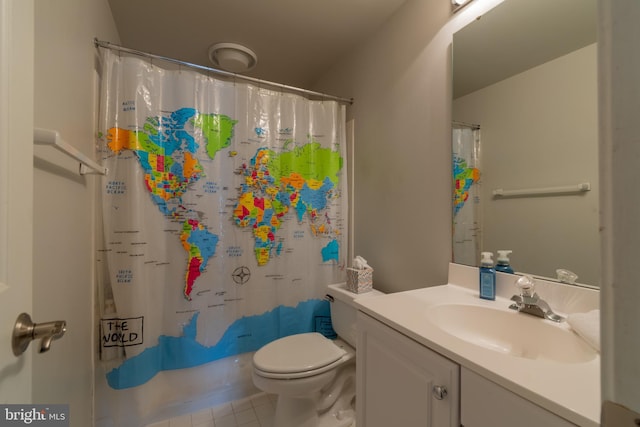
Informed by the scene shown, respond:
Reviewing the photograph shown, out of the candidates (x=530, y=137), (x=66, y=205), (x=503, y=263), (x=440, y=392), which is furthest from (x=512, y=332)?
(x=66, y=205)

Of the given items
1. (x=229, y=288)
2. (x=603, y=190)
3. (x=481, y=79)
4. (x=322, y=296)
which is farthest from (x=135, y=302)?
(x=481, y=79)

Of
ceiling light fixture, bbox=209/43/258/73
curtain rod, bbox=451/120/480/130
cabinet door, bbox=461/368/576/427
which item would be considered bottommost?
cabinet door, bbox=461/368/576/427

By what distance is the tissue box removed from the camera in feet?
4.88

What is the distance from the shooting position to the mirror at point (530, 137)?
32.9 inches

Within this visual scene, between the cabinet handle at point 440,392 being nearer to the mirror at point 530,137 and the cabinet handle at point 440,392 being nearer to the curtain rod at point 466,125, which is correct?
the mirror at point 530,137

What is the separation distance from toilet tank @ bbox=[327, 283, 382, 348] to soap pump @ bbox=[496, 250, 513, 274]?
25.6 inches

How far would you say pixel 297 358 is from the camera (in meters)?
1.26

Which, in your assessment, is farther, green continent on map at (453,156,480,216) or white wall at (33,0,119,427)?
green continent on map at (453,156,480,216)

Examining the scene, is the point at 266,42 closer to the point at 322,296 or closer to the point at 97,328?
the point at 322,296

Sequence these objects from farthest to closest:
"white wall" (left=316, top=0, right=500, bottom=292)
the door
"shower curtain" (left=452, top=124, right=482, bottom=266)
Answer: "white wall" (left=316, top=0, right=500, bottom=292), "shower curtain" (left=452, top=124, right=482, bottom=266), the door

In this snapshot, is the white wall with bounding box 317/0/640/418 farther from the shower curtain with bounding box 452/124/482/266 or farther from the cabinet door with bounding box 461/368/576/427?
the cabinet door with bounding box 461/368/576/427

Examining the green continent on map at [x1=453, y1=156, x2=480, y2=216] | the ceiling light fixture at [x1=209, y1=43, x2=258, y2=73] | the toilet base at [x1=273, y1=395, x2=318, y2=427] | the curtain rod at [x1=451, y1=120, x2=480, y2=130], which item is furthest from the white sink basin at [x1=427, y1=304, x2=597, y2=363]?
the ceiling light fixture at [x1=209, y1=43, x2=258, y2=73]

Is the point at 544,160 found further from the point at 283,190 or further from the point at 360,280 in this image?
the point at 283,190

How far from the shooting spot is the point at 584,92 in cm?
83
